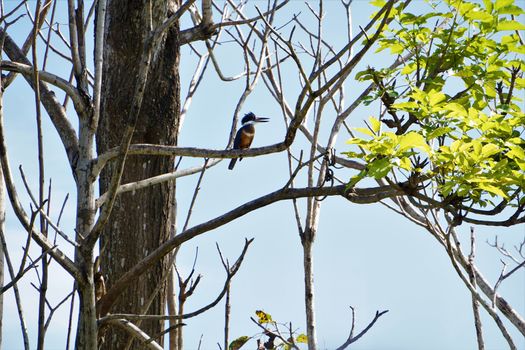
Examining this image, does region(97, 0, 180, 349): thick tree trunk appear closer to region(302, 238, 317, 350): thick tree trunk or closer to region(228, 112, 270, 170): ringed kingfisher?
region(302, 238, 317, 350): thick tree trunk

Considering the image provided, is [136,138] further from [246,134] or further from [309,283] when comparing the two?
[246,134]

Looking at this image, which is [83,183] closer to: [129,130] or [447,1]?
[129,130]

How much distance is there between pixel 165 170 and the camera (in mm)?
3070

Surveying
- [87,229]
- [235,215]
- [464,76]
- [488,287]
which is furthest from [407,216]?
[87,229]

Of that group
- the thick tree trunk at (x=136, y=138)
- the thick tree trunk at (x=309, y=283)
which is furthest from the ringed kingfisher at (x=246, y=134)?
the thick tree trunk at (x=136, y=138)

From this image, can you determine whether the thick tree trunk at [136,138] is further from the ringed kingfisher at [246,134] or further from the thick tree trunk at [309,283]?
the ringed kingfisher at [246,134]

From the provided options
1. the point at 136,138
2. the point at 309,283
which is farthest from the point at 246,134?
the point at 136,138

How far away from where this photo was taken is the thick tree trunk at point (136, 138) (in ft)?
9.64

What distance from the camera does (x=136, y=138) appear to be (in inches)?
117

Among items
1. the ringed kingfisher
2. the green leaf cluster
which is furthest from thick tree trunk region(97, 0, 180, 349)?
the ringed kingfisher

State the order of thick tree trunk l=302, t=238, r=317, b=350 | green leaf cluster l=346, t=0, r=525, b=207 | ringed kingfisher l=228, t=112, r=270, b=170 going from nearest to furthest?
green leaf cluster l=346, t=0, r=525, b=207, thick tree trunk l=302, t=238, r=317, b=350, ringed kingfisher l=228, t=112, r=270, b=170

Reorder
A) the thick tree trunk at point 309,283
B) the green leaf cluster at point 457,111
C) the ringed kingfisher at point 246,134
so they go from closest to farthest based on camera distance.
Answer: the green leaf cluster at point 457,111, the thick tree trunk at point 309,283, the ringed kingfisher at point 246,134

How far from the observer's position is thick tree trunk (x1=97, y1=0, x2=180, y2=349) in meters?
2.94

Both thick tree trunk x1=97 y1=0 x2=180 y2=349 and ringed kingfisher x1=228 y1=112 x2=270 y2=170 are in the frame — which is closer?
thick tree trunk x1=97 y1=0 x2=180 y2=349
